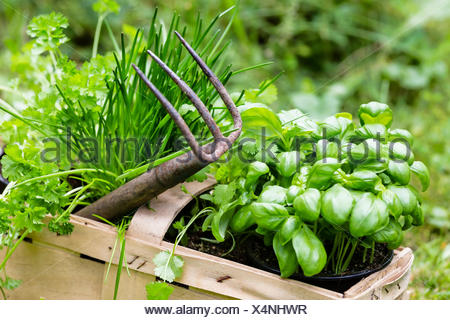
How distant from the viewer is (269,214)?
78 cm

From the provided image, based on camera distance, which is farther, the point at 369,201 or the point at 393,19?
the point at 393,19

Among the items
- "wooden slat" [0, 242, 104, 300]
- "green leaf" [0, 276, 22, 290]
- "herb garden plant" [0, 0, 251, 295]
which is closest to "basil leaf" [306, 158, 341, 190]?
"herb garden plant" [0, 0, 251, 295]

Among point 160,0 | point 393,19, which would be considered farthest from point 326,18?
point 160,0

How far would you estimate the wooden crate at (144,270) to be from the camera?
0.82 m

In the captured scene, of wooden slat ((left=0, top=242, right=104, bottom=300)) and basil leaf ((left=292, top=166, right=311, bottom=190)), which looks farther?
wooden slat ((left=0, top=242, right=104, bottom=300))

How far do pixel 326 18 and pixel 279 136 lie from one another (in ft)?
5.98

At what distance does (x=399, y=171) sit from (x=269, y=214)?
23 centimetres

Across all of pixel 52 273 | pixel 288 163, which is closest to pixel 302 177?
pixel 288 163

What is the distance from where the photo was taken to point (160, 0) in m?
2.54

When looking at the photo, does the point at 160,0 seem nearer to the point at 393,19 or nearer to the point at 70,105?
the point at 393,19

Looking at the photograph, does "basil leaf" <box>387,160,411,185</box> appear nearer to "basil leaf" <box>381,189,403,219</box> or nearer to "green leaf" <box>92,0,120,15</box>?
"basil leaf" <box>381,189,403,219</box>

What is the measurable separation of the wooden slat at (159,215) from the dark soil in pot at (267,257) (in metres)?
0.07

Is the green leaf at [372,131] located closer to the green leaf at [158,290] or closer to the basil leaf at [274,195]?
the basil leaf at [274,195]

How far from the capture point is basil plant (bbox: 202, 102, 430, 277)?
76 centimetres
